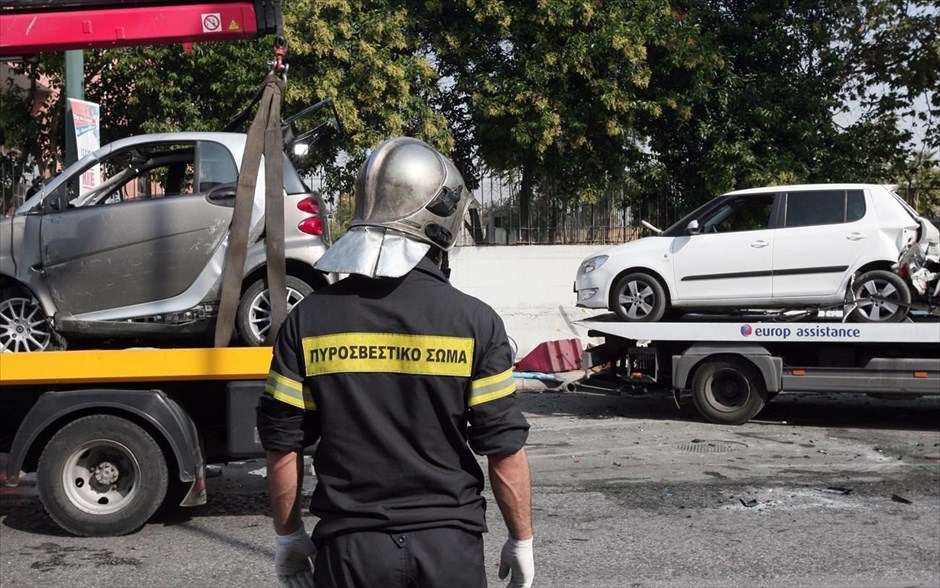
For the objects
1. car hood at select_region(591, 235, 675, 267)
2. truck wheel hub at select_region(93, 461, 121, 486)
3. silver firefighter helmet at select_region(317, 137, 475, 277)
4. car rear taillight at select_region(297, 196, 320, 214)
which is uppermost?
car rear taillight at select_region(297, 196, 320, 214)

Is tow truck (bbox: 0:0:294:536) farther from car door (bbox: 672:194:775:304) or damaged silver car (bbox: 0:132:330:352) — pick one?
car door (bbox: 672:194:775:304)

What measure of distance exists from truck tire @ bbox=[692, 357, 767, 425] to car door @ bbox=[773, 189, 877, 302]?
34.6 inches

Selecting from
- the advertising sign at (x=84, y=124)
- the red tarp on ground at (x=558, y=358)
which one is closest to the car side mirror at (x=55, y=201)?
the advertising sign at (x=84, y=124)

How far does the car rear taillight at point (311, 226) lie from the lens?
7.53m

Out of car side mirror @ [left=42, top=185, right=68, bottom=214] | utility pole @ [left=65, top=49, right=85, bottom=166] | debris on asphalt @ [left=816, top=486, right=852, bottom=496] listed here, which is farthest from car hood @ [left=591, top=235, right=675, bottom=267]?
car side mirror @ [left=42, top=185, right=68, bottom=214]

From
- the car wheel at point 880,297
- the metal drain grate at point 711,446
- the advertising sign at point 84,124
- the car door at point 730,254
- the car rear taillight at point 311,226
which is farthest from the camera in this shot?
the car door at point 730,254

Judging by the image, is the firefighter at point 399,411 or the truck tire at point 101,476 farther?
the truck tire at point 101,476

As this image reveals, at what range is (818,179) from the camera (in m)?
19.2

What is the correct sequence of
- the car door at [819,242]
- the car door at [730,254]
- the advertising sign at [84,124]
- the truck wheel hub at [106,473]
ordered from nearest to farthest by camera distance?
1. the truck wheel hub at [106,473]
2. the advertising sign at [84,124]
3. the car door at [819,242]
4. the car door at [730,254]

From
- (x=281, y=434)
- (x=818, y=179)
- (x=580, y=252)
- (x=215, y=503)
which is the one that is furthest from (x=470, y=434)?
(x=818, y=179)

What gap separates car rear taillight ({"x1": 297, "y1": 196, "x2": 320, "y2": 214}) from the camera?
24.8ft

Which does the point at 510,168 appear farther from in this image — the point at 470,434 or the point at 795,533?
the point at 470,434

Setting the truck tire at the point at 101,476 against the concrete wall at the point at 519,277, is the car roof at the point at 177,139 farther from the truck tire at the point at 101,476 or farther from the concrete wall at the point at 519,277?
the concrete wall at the point at 519,277

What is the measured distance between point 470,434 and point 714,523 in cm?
470
